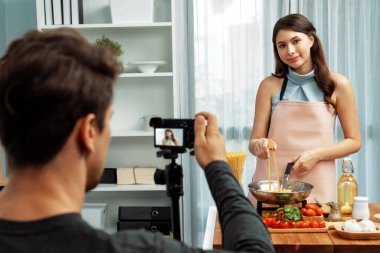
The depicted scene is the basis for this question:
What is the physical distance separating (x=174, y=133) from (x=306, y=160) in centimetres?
147

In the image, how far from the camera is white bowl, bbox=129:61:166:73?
12.0ft

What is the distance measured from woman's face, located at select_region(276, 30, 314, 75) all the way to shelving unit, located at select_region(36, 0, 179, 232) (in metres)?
1.29

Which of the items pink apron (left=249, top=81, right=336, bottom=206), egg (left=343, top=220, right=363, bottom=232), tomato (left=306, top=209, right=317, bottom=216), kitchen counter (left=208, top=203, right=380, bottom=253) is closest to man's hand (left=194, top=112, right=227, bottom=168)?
kitchen counter (left=208, top=203, right=380, bottom=253)

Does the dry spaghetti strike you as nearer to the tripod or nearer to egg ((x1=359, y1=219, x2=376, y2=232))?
egg ((x1=359, y1=219, x2=376, y2=232))

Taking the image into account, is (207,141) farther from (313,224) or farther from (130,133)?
(130,133)

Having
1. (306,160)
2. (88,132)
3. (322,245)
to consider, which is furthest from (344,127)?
(88,132)

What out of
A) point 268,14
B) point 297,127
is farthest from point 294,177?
point 268,14

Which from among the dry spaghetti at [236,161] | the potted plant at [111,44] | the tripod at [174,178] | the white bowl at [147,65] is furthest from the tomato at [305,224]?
the potted plant at [111,44]

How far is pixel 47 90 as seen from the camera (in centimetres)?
78

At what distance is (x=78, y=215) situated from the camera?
0.83 m

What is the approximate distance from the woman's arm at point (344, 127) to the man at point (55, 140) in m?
1.83

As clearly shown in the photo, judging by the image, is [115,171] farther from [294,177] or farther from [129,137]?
[294,177]

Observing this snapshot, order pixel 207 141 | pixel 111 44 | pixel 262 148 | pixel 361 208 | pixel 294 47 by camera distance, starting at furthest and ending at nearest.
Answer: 1. pixel 111 44
2. pixel 294 47
3. pixel 262 148
4. pixel 361 208
5. pixel 207 141

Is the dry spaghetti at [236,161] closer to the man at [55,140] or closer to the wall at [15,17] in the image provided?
the man at [55,140]
